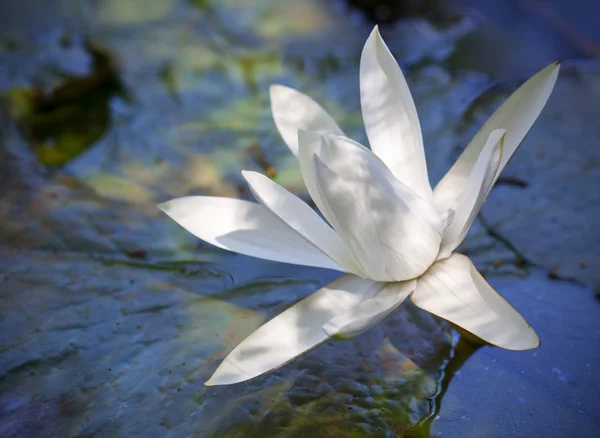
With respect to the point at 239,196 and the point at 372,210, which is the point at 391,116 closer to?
the point at 372,210

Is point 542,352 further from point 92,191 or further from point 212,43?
point 212,43

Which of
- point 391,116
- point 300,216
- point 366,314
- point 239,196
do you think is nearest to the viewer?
point 366,314

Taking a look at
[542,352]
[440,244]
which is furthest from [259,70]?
[542,352]

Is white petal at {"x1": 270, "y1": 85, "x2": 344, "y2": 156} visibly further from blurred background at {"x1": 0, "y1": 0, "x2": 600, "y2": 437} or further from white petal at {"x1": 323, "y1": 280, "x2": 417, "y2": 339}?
white petal at {"x1": 323, "y1": 280, "x2": 417, "y2": 339}

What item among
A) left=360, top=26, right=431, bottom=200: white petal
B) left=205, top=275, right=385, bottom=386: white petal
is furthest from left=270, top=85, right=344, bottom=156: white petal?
left=205, top=275, right=385, bottom=386: white petal

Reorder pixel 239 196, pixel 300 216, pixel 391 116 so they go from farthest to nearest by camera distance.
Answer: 1. pixel 239 196
2. pixel 391 116
3. pixel 300 216

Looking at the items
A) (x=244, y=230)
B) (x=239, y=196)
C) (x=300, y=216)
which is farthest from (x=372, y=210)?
(x=239, y=196)

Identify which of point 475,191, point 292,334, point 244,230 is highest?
point 475,191

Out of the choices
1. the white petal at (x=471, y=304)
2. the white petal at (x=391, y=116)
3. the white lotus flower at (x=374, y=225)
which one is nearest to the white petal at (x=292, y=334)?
the white lotus flower at (x=374, y=225)
